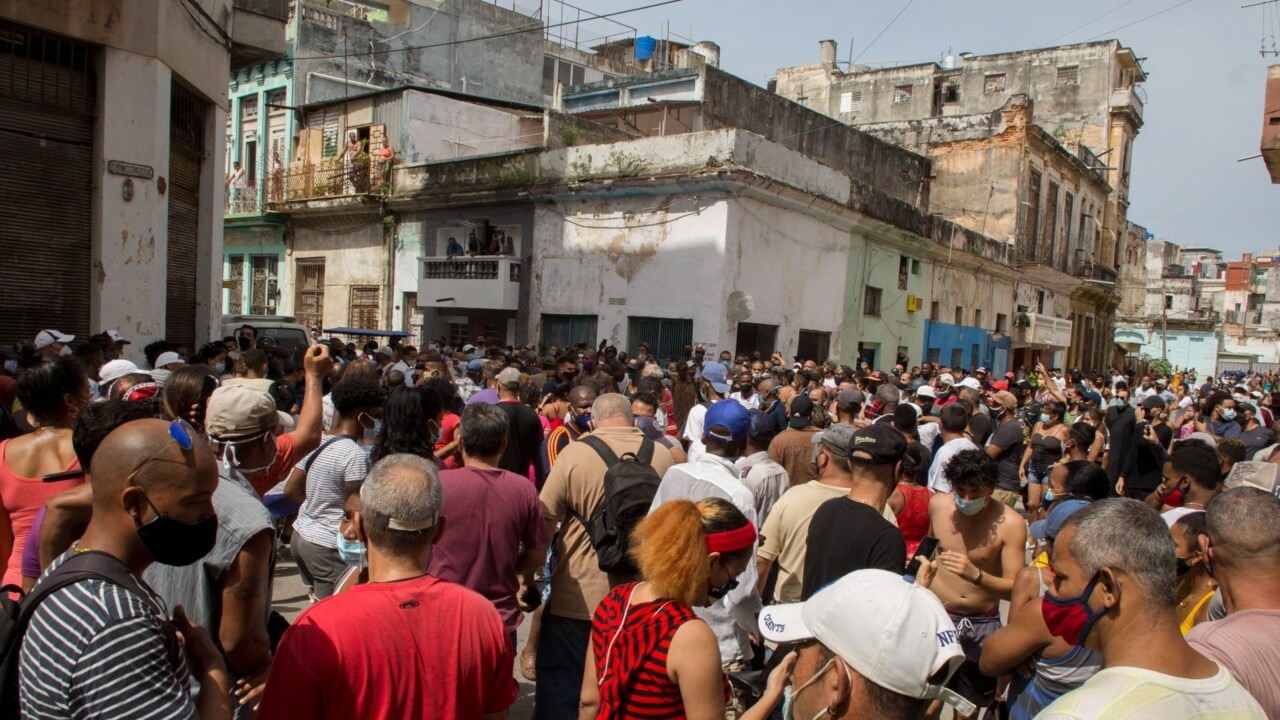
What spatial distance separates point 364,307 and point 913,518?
20252 millimetres

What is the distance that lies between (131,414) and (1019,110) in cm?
2841

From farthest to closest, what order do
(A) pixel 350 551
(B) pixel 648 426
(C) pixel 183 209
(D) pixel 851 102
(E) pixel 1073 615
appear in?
(D) pixel 851 102
(C) pixel 183 209
(B) pixel 648 426
(A) pixel 350 551
(E) pixel 1073 615

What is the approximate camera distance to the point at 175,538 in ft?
6.27

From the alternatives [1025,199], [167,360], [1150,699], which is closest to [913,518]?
[1150,699]

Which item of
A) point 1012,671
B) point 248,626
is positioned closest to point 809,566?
point 1012,671

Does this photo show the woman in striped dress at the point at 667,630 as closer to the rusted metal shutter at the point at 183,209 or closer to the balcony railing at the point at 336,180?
the rusted metal shutter at the point at 183,209

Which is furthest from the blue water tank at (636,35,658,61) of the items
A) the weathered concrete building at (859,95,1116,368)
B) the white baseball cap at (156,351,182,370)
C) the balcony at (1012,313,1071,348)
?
the white baseball cap at (156,351,182,370)

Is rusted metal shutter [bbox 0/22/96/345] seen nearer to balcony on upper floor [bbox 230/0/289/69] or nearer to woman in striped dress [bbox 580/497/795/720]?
balcony on upper floor [bbox 230/0/289/69]

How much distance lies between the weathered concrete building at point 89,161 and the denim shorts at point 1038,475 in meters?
10.2

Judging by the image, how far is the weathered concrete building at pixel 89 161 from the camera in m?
9.44

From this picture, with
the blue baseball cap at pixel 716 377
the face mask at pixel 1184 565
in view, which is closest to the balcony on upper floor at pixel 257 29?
the blue baseball cap at pixel 716 377

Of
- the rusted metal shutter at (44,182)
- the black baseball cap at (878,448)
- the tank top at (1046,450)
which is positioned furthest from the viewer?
the rusted metal shutter at (44,182)

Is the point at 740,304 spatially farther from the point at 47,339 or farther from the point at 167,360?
the point at 47,339

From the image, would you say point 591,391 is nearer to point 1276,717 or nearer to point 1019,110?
point 1276,717
